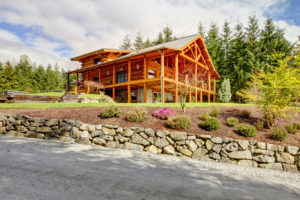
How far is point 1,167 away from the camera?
11.6ft

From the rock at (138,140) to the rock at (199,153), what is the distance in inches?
69.5

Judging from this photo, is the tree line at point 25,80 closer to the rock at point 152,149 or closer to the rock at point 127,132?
the rock at point 127,132

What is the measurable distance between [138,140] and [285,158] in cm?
502

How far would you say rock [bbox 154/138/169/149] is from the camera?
18.9 feet

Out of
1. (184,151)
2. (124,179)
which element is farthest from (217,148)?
(124,179)

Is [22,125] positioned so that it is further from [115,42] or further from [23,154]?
[115,42]

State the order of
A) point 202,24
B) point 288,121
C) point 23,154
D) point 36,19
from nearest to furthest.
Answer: point 23,154
point 288,121
point 36,19
point 202,24

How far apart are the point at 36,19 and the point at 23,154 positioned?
41.1ft

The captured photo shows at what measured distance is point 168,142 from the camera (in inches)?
229

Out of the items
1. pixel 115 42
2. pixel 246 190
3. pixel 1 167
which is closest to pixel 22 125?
pixel 1 167

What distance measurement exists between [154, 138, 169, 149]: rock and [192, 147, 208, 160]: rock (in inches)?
42.0

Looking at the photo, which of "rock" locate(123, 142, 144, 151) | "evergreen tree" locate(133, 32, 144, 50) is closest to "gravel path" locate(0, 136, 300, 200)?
"rock" locate(123, 142, 144, 151)

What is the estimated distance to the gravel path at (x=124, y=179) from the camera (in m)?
2.64

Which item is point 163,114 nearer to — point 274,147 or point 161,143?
point 161,143
